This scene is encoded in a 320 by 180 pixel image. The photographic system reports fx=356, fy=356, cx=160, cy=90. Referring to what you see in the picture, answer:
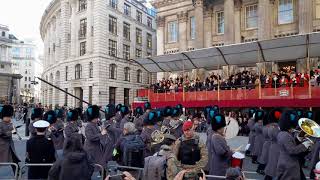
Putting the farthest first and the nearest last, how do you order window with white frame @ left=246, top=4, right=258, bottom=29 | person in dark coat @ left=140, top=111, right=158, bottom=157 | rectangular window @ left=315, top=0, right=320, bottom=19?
window with white frame @ left=246, top=4, right=258, bottom=29, rectangular window @ left=315, top=0, right=320, bottom=19, person in dark coat @ left=140, top=111, right=158, bottom=157

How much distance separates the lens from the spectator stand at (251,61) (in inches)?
867

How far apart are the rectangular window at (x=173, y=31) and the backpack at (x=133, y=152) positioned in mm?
38209

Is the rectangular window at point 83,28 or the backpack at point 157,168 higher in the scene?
the rectangular window at point 83,28

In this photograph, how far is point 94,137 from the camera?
8883 mm

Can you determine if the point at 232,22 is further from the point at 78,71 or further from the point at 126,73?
the point at 78,71

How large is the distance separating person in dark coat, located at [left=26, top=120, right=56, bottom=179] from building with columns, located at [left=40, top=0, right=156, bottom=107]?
4054cm

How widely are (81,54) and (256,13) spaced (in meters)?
26.8

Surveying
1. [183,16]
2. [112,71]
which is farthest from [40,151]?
[112,71]

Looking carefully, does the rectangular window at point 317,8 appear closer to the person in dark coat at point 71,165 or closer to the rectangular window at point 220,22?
the rectangular window at point 220,22

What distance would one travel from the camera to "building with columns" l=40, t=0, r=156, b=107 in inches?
1943

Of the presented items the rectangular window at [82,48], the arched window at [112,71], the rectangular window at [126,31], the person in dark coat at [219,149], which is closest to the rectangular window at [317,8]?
the person in dark coat at [219,149]

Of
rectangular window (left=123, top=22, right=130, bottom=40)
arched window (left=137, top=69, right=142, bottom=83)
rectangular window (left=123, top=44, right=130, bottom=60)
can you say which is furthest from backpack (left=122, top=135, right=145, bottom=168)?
arched window (left=137, top=69, right=142, bottom=83)

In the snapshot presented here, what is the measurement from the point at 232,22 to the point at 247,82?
12.7 metres

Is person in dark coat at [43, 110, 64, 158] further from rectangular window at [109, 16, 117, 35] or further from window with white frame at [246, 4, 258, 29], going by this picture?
rectangular window at [109, 16, 117, 35]
